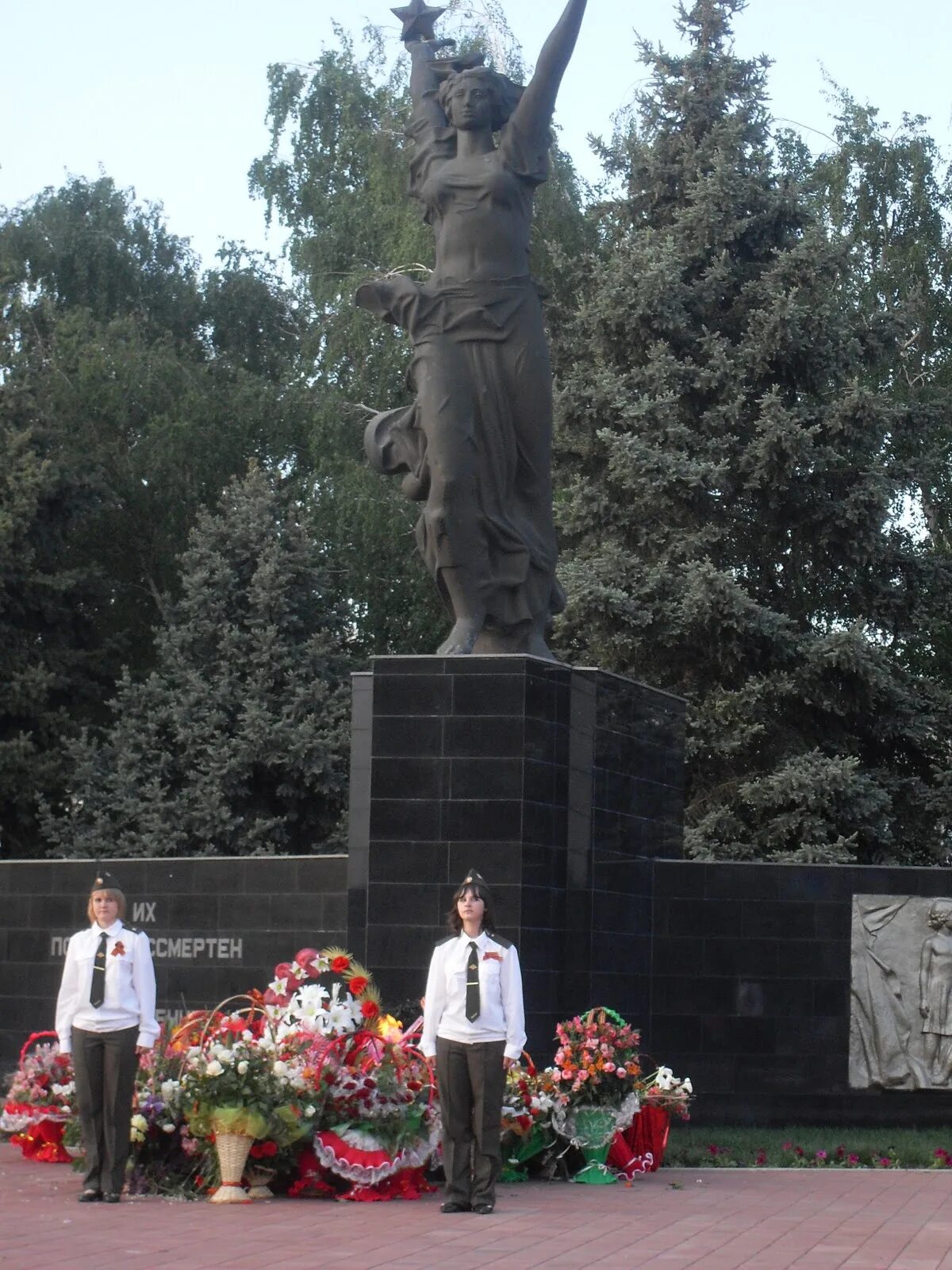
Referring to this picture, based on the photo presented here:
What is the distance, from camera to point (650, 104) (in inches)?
902

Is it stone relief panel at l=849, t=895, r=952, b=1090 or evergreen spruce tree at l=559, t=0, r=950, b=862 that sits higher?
evergreen spruce tree at l=559, t=0, r=950, b=862

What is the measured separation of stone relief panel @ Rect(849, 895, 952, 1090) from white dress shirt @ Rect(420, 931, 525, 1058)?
475cm

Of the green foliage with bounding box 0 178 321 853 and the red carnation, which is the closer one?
the red carnation

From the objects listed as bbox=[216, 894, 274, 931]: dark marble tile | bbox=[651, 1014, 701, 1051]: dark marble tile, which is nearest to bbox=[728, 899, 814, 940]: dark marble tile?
bbox=[651, 1014, 701, 1051]: dark marble tile

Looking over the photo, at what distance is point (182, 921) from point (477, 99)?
567cm

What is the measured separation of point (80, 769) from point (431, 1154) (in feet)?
46.2

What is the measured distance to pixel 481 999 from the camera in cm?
855

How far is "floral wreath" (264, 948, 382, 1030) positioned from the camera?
9.39 m

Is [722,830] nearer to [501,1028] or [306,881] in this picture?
[306,881]

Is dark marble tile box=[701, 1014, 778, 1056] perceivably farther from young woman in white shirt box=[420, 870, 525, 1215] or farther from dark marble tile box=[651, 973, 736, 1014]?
young woman in white shirt box=[420, 870, 525, 1215]

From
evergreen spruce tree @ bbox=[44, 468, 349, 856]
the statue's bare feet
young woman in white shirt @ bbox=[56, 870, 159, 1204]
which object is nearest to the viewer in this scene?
young woman in white shirt @ bbox=[56, 870, 159, 1204]

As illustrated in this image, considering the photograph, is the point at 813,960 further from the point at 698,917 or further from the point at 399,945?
the point at 399,945

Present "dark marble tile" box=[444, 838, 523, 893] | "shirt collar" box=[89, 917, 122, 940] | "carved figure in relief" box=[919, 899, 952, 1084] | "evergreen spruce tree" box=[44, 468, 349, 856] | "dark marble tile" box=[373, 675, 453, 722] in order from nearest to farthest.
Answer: "shirt collar" box=[89, 917, 122, 940], "dark marble tile" box=[444, 838, 523, 893], "dark marble tile" box=[373, 675, 453, 722], "carved figure in relief" box=[919, 899, 952, 1084], "evergreen spruce tree" box=[44, 468, 349, 856]

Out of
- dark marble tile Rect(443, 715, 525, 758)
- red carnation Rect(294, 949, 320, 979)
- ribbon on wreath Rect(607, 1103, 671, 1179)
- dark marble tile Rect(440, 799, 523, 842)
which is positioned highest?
dark marble tile Rect(443, 715, 525, 758)
